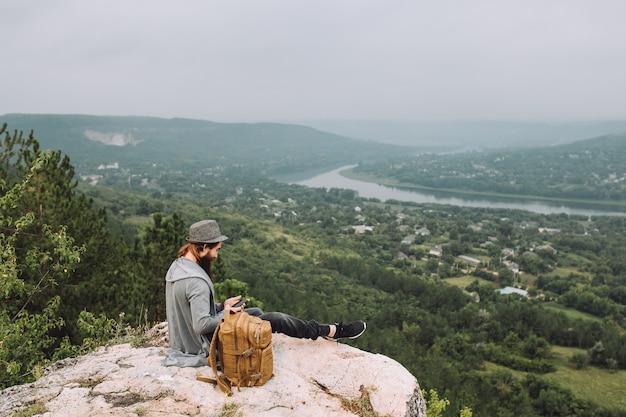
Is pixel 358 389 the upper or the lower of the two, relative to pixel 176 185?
upper

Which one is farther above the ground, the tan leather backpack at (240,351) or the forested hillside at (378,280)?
the tan leather backpack at (240,351)

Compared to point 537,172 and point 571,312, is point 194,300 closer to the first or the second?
point 571,312

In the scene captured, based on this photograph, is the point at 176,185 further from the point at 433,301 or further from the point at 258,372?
the point at 258,372

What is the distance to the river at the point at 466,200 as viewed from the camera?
4050 inches

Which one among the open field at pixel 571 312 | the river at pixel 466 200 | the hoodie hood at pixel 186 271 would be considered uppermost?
the hoodie hood at pixel 186 271

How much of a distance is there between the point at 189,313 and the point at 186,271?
37 cm

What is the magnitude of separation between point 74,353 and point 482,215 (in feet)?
301

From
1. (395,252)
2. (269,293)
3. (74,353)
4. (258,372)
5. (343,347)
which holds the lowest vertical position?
(395,252)

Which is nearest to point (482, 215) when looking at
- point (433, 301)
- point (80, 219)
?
point (433, 301)

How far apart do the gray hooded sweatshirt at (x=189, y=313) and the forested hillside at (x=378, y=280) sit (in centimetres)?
185

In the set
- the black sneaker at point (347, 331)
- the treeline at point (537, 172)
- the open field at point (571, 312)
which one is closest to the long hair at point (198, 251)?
the black sneaker at point (347, 331)

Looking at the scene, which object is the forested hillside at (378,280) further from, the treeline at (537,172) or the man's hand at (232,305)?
the treeline at (537,172)

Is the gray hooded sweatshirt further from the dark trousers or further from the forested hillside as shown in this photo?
the forested hillside

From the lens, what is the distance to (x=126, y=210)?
2382 inches
